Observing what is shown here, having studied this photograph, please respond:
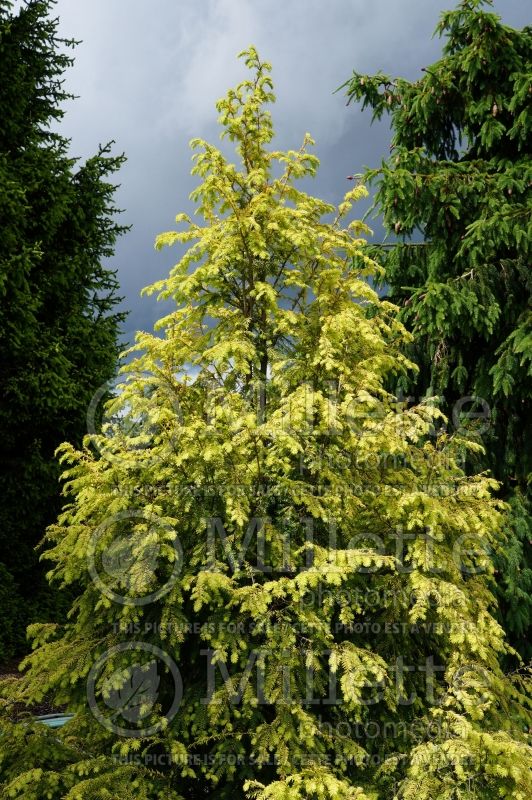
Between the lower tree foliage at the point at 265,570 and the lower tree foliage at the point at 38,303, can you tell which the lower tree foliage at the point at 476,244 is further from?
the lower tree foliage at the point at 38,303

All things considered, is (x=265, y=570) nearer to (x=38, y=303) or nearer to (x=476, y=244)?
(x=476, y=244)

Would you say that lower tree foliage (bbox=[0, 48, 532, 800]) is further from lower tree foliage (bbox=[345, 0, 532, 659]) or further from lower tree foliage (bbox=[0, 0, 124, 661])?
lower tree foliage (bbox=[0, 0, 124, 661])

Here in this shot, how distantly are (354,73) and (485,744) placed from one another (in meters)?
8.52

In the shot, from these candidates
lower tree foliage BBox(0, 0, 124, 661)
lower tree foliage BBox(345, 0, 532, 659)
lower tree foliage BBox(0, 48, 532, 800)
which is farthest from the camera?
lower tree foliage BBox(0, 0, 124, 661)

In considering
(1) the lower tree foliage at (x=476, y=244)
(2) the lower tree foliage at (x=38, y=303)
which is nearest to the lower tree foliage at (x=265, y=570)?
Result: (1) the lower tree foliage at (x=476, y=244)

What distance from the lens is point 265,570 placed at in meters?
5.09

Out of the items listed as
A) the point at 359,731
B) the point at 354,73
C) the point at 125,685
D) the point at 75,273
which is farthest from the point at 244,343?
the point at 75,273

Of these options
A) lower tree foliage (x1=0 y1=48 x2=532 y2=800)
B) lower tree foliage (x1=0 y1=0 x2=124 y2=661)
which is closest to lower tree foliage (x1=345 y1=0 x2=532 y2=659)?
lower tree foliage (x1=0 y1=48 x2=532 y2=800)

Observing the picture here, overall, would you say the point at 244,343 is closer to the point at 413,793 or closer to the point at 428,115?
the point at 413,793

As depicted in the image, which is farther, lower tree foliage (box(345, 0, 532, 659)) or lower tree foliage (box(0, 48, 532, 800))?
lower tree foliage (box(345, 0, 532, 659))

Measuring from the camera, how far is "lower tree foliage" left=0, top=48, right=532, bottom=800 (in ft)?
15.0

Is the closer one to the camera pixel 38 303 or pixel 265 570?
pixel 265 570

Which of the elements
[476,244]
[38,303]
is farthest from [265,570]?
[38,303]

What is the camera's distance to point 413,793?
13.7ft
